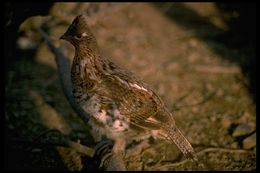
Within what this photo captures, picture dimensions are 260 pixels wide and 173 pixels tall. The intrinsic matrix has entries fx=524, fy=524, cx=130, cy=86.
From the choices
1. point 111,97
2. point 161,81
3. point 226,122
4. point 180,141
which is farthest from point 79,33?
point 161,81

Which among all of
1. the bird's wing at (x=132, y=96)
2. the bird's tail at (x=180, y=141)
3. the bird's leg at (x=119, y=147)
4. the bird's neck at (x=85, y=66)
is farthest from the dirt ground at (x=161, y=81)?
the bird's neck at (x=85, y=66)

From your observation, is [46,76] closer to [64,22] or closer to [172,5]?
[64,22]

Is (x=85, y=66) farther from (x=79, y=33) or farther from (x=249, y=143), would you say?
(x=249, y=143)

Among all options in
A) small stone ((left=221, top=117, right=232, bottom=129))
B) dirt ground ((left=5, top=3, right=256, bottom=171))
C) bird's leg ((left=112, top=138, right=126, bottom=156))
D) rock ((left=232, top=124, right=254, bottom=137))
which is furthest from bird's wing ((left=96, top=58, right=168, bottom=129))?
small stone ((left=221, top=117, right=232, bottom=129))

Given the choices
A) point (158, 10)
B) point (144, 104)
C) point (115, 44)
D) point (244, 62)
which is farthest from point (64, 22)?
point (144, 104)

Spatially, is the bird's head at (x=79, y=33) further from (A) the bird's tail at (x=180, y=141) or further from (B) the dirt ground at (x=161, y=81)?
(B) the dirt ground at (x=161, y=81)

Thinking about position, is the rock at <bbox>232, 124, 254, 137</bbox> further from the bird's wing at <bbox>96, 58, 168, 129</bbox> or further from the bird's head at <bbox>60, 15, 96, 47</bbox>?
the bird's head at <bbox>60, 15, 96, 47</bbox>
